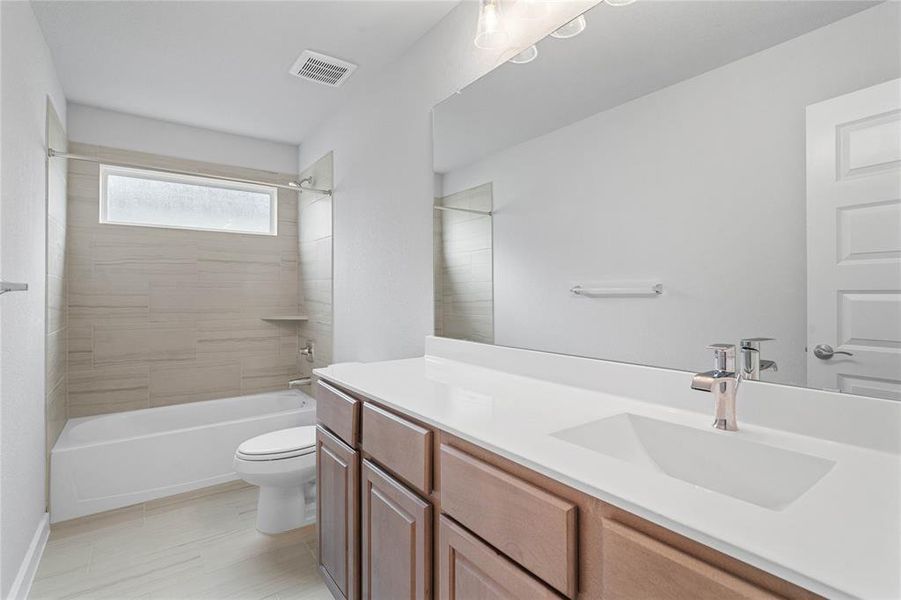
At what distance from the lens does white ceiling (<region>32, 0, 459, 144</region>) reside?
2.01 meters

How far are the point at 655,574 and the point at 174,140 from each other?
390 cm

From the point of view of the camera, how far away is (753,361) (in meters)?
1.03

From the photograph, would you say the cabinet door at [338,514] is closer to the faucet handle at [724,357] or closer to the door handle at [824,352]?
the faucet handle at [724,357]

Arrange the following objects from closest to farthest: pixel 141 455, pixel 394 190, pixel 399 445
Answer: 1. pixel 399 445
2. pixel 394 190
3. pixel 141 455

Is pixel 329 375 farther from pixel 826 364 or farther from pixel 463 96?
pixel 826 364

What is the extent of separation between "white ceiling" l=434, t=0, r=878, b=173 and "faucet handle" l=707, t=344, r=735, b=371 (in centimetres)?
70

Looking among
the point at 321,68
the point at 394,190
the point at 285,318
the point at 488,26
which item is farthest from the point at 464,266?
the point at 285,318

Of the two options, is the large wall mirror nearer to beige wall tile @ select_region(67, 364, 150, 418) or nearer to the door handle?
the door handle

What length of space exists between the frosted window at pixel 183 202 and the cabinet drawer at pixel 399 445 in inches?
107

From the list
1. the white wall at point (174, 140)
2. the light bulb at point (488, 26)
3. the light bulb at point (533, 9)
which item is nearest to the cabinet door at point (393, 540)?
the light bulb at point (488, 26)

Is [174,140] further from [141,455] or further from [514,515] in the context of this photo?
[514,515]

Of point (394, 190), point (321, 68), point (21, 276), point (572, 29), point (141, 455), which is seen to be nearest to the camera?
point (572, 29)

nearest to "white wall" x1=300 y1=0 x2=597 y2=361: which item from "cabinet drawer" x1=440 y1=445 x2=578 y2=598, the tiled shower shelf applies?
the tiled shower shelf

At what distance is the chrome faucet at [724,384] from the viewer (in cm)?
93
